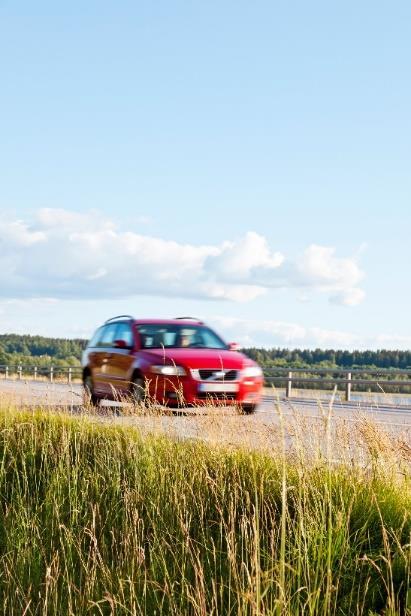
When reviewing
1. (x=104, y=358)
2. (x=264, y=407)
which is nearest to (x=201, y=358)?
(x=104, y=358)

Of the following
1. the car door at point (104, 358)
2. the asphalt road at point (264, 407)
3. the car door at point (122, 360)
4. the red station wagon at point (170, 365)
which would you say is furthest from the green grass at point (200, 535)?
the car door at point (104, 358)

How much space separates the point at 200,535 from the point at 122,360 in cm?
957

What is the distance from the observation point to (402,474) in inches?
269

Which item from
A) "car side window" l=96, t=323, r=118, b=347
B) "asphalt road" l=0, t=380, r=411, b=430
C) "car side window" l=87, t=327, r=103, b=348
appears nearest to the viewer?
"asphalt road" l=0, t=380, r=411, b=430

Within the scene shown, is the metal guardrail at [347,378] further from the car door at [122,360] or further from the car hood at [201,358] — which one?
the car door at [122,360]

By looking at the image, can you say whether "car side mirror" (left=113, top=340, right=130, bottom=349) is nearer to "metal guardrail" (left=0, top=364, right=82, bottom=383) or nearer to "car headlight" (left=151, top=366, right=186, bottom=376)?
"car headlight" (left=151, top=366, right=186, bottom=376)

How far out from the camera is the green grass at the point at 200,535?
16.7 feet

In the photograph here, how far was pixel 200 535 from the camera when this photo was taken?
21.0ft

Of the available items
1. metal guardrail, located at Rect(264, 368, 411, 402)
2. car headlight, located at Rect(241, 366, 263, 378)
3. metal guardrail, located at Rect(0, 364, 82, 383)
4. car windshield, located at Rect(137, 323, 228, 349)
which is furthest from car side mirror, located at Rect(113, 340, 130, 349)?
metal guardrail, located at Rect(0, 364, 82, 383)

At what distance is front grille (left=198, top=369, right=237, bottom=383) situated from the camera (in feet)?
46.5

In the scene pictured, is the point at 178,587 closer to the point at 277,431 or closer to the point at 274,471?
the point at 274,471

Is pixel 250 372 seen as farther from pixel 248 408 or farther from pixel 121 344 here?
pixel 121 344

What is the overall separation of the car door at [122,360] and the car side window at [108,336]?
0.16 metres

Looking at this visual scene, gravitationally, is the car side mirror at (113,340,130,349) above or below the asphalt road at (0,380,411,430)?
above
